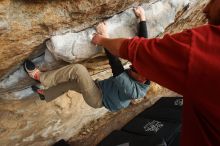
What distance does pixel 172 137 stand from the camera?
15.0 ft

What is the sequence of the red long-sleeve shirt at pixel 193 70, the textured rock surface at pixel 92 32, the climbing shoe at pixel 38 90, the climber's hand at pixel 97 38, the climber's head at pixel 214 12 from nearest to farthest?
the red long-sleeve shirt at pixel 193 70
the climber's head at pixel 214 12
the climber's hand at pixel 97 38
the textured rock surface at pixel 92 32
the climbing shoe at pixel 38 90

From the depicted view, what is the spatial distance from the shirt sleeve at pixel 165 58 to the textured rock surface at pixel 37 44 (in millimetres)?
794

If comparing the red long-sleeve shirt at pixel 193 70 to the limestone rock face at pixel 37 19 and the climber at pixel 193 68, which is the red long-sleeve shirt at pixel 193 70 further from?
the limestone rock face at pixel 37 19

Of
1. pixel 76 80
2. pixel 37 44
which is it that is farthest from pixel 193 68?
pixel 76 80

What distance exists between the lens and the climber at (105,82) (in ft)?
9.68

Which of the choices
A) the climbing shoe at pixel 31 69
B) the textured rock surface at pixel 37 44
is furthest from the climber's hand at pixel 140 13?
the climbing shoe at pixel 31 69

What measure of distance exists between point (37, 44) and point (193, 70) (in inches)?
59.7

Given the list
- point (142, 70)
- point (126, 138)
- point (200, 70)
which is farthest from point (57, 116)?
point (200, 70)

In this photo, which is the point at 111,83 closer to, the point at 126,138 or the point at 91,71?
the point at 91,71

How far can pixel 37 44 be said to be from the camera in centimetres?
280

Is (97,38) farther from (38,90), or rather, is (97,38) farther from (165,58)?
(165,58)

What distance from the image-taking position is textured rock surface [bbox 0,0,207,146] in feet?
7.86

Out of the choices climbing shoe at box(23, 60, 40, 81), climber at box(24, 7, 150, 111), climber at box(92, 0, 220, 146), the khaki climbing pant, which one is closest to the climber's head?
climber at box(92, 0, 220, 146)

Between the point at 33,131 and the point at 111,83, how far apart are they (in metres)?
1.67
